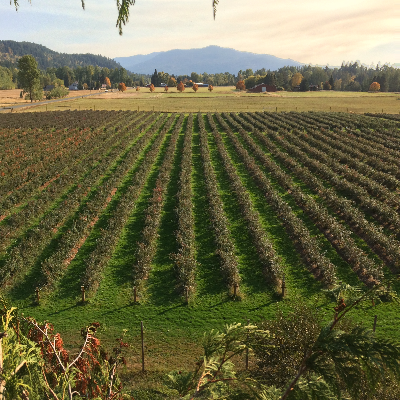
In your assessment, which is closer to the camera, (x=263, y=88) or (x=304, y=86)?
(x=263, y=88)

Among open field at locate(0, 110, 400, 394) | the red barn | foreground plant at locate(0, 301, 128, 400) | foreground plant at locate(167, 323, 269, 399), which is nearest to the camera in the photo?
foreground plant at locate(0, 301, 128, 400)

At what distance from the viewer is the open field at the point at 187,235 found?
1270cm

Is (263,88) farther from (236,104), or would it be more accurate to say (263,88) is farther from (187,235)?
(187,235)

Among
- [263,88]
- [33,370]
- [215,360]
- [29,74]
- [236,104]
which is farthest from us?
[263,88]

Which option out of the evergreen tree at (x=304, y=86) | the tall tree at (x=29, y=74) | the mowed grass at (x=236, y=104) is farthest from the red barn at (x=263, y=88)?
the tall tree at (x=29, y=74)

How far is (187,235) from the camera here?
17828mm

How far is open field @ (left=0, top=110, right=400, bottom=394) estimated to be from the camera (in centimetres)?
1270

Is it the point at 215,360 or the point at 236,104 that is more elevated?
the point at 236,104

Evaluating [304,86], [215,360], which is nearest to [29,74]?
[215,360]

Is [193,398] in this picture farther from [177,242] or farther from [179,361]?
[177,242]

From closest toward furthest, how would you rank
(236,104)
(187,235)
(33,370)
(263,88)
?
(33,370), (187,235), (236,104), (263,88)

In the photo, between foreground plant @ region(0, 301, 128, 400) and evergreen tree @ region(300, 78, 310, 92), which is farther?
evergreen tree @ region(300, 78, 310, 92)

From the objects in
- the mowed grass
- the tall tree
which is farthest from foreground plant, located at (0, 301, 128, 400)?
the tall tree

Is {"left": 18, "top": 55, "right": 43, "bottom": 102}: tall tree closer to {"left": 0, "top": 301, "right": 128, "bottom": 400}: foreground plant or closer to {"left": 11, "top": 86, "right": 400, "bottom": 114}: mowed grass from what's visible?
{"left": 11, "top": 86, "right": 400, "bottom": 114}: mowed grass
